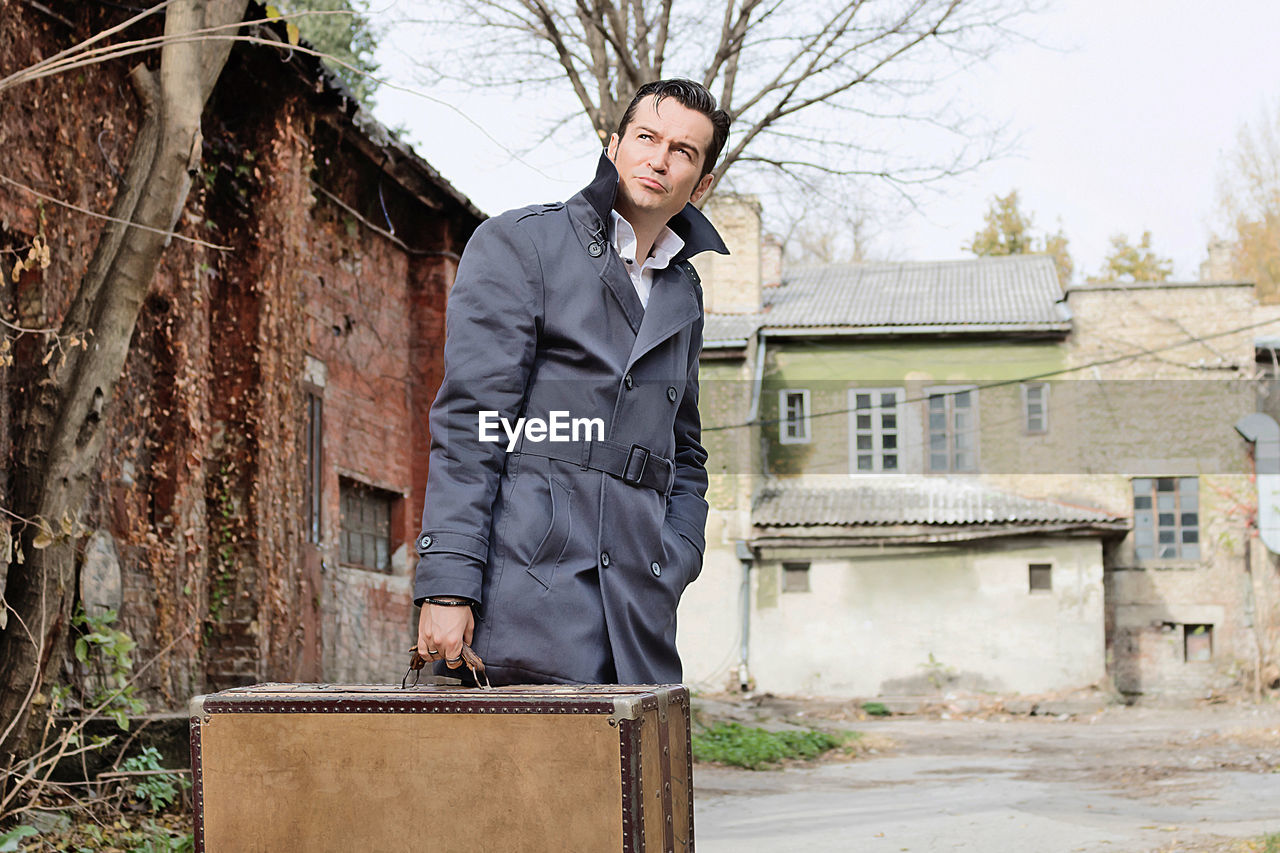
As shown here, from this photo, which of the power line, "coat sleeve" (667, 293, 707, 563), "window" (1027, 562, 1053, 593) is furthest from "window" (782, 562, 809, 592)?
"coat sleeve" (667, 293, 707, 563)

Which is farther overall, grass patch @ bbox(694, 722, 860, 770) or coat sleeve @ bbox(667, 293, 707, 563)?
grass patch @ bbox(694, 722, 860, 770)

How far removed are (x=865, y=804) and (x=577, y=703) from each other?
6559 millimetres

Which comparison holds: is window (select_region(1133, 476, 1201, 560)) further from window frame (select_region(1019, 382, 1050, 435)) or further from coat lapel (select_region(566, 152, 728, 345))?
coat lapel (select_region(566, 152, 728, 345))

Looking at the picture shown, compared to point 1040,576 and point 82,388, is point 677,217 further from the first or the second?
point 1040,576

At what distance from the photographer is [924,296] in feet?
87.3

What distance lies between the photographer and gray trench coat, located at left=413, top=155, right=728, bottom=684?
2.49 metres

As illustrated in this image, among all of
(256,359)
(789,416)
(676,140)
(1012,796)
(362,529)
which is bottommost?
(1012,796)

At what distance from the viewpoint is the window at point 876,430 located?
24.7 meters

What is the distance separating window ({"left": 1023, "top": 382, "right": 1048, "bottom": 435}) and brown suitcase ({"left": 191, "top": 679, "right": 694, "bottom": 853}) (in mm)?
23227

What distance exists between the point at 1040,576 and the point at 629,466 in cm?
2114

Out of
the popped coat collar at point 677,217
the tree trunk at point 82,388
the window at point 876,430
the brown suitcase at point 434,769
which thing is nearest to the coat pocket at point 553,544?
the brown suitcase at point 434,769

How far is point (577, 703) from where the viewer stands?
2162mm

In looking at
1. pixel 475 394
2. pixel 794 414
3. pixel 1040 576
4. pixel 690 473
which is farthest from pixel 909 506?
pixel 475 394

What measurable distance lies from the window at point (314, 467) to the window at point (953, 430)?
56.0ft
